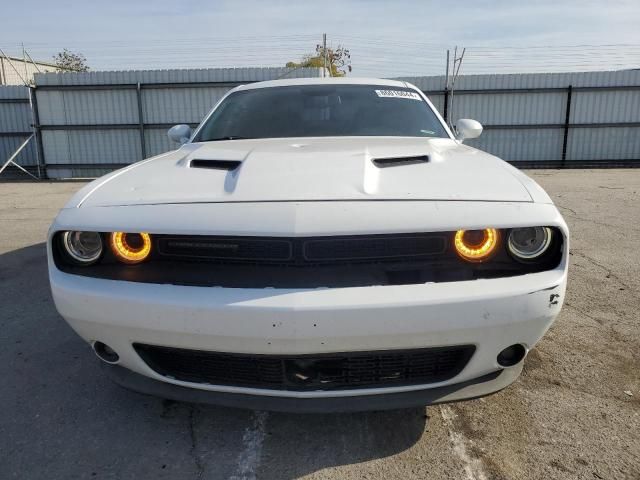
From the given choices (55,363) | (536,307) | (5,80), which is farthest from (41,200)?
(5,80)

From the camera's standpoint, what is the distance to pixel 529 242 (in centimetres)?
180

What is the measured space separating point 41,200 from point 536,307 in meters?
9.92

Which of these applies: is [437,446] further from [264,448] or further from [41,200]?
[41,200]

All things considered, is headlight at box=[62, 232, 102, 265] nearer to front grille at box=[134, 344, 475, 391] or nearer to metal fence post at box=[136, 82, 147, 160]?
front grille at box=[134, 344, 475, 391]

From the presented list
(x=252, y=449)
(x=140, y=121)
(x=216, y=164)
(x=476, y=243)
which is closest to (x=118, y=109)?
(x=140, y=121)

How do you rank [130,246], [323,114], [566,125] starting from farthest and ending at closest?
[566,125], [323,114], [130,246]

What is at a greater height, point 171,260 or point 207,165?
point 207,165

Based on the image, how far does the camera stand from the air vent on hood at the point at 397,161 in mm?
2145

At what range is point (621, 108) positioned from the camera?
1462 centimetres

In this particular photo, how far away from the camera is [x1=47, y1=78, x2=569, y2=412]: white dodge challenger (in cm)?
160

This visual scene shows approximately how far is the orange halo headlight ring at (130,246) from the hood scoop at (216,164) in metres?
0.49

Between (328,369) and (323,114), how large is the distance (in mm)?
1907

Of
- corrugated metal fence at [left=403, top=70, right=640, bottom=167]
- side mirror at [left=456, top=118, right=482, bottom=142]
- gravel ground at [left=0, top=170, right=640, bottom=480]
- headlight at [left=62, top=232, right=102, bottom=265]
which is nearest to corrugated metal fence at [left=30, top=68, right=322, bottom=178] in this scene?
corrugated metal fence at [left=403, top=70, right=640, bottom=167]

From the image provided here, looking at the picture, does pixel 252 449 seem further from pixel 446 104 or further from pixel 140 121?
pixel 446 104
